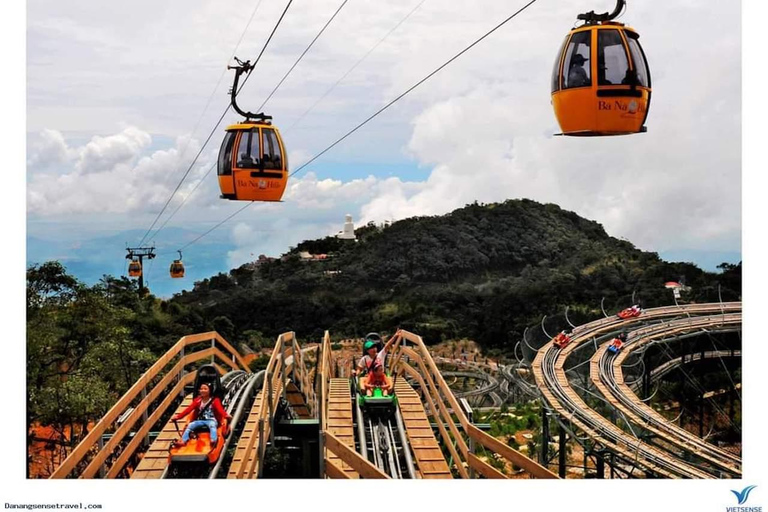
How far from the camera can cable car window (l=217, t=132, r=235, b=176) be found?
9688mm

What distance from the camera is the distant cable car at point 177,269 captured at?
26.0 meters

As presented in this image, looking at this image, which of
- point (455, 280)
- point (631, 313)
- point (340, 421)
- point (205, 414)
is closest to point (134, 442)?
point (205, 414)

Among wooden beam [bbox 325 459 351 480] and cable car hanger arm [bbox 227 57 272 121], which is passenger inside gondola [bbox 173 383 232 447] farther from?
cable car hanger arm [bbox 227 57 272 121]

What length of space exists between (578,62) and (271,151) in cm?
421

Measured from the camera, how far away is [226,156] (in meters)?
9.73

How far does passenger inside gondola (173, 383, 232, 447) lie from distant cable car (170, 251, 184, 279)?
18632mm

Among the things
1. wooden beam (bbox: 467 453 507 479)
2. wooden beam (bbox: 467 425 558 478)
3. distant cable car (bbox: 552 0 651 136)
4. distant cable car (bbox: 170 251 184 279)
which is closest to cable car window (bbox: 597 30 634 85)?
distant cable car (bbox: 552 0 651 136)

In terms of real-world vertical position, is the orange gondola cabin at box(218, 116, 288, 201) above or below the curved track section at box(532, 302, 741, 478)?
above

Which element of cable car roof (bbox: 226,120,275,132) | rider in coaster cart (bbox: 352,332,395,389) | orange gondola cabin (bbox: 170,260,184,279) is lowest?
rider in coaster cart (bbox: 352,332,395,389)

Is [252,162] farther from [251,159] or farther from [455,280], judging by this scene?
[455,280]

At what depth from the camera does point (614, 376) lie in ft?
55.8
